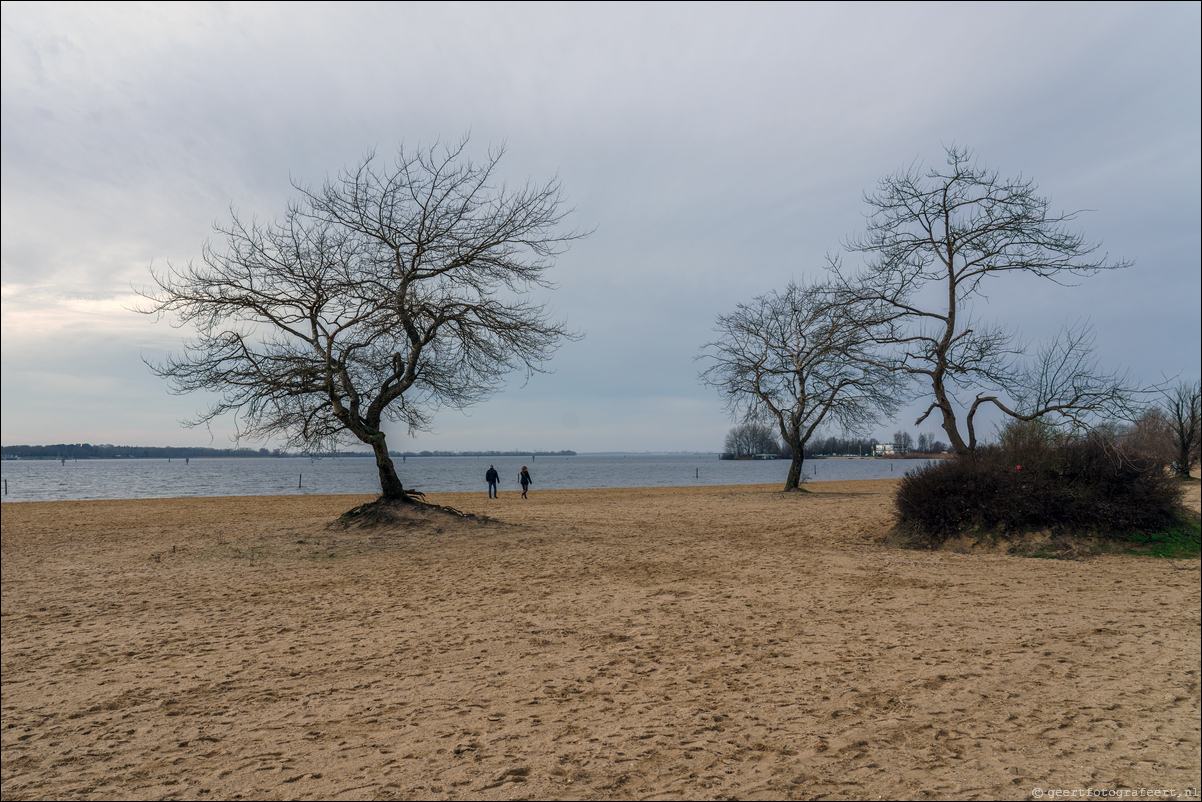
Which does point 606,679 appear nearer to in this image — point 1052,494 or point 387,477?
point 1052,494

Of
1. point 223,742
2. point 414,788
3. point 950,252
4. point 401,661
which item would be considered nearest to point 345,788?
point 414,788

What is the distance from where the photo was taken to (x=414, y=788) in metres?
3.81

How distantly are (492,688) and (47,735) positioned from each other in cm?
332

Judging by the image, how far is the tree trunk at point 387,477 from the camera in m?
15.9

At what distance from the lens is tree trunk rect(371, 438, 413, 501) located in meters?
15.9

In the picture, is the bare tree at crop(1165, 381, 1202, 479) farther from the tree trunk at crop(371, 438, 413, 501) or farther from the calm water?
the tree trunk at crop(371, 438, 413, 501)

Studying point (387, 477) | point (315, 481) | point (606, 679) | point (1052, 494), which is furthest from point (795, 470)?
point (315, 481)

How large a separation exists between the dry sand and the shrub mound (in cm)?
106

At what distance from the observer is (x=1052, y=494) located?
38.8 feet

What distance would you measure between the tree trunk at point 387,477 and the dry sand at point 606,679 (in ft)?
15.4

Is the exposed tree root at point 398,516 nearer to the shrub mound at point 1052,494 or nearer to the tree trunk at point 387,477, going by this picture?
the tree trunk at point 387,477

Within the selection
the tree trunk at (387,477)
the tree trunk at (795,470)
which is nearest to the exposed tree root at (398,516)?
the tree trunk at (387,477)

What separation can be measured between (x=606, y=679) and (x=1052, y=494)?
34.3 ft

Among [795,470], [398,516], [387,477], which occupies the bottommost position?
[398,516]
